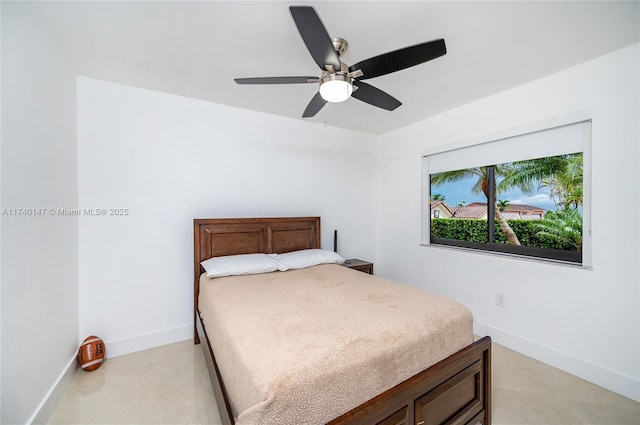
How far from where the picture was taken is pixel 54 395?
1.71 m

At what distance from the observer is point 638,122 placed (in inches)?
71.0

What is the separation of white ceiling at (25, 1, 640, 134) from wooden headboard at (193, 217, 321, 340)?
1.36 meters

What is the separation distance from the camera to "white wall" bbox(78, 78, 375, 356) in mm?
2311

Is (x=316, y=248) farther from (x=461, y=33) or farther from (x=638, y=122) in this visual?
(x=638, y=122)

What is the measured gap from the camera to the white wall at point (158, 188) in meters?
2.31

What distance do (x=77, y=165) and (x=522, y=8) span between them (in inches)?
135

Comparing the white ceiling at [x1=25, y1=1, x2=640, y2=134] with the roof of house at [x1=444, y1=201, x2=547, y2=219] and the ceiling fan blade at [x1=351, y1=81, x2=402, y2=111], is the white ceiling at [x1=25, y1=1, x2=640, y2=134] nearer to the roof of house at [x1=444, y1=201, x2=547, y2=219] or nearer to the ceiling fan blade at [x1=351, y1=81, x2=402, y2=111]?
the ceiling fan blade at [x1=351, y1=81, x2=402, y2=111]

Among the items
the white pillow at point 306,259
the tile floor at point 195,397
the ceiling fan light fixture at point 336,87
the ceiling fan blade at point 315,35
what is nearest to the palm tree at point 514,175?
the tile floor at point 195,397

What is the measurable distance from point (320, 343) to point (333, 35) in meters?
1.85

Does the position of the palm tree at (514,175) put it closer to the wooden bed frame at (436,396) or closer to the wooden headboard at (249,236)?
the wooden bed frame at (436,396)

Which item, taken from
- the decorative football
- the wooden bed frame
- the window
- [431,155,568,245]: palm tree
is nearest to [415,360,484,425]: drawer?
the wooden bed frame

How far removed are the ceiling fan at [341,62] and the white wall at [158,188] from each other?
1.39 meters

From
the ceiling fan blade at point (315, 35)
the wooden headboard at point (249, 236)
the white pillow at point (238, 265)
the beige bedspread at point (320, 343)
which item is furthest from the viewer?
the wooden headboard at point (249, 236)

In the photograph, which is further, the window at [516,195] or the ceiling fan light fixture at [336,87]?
the window at [516,195]
